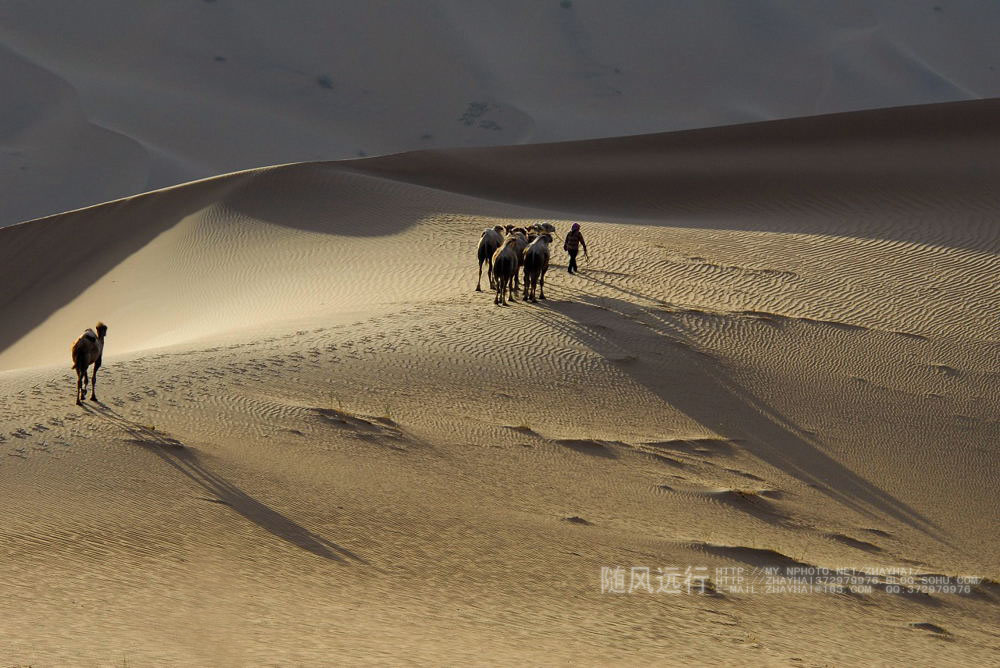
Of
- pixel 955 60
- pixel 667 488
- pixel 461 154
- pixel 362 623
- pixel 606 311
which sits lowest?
pixel 362 623

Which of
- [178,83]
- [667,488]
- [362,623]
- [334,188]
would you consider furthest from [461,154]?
[178,83]

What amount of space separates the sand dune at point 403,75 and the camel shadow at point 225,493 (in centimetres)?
4530

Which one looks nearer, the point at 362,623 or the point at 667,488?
the point at 362,623

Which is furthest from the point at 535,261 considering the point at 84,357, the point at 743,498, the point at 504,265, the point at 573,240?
the point at 84,357

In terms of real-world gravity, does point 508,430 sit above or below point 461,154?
below

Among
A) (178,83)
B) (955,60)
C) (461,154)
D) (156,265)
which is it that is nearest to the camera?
(156,265)

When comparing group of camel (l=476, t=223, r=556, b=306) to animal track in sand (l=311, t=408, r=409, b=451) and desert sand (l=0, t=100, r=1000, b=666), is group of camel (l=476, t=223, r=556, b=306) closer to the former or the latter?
desert sand (l=0, t=100, r=1000, b=666)

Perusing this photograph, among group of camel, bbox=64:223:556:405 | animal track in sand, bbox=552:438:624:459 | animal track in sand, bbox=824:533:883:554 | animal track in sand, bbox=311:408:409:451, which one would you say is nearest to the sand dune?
group of camel, bbox=64:223:556:405

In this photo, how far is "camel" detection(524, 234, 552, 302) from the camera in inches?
621

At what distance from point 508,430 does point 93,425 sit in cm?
438

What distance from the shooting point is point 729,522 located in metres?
10.1

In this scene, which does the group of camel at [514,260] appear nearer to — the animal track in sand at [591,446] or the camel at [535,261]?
the camel at [535,261]

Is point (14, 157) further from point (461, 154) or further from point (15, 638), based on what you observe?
point (15, 638)

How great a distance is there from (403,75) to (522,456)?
67.5 metres
